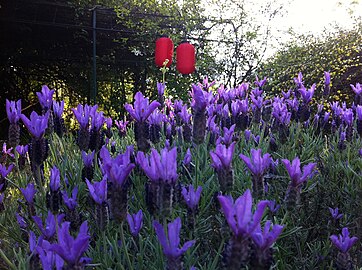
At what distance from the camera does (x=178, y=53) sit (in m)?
5.27

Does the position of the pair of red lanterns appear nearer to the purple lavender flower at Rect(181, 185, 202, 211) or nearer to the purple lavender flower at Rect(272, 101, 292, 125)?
the purple lavender flower at Rect(272, 101, 292, 125)

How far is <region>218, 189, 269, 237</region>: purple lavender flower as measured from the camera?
63 centimetres

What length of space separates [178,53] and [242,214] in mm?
4762

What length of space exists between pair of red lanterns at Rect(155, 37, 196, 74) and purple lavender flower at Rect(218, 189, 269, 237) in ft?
14.8

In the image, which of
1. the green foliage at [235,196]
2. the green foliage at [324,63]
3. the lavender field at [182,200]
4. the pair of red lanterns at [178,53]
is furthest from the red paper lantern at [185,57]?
the green foliage at [235,196]

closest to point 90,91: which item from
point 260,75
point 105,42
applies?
point 105,42

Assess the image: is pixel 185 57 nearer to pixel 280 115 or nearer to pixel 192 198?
pixel 280 115

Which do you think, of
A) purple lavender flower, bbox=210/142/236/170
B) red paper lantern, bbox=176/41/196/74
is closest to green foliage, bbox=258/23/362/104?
red paper lantern, bbox=176/41/196/74

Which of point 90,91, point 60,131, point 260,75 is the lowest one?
point 90,91

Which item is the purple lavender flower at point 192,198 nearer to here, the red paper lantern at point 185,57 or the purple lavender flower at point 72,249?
the purple lavender flower at point 72,249

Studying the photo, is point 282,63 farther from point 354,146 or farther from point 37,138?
point 37,138

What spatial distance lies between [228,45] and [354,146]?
16.7 feet

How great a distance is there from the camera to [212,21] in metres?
7.04

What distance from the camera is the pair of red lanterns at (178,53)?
514 cm
